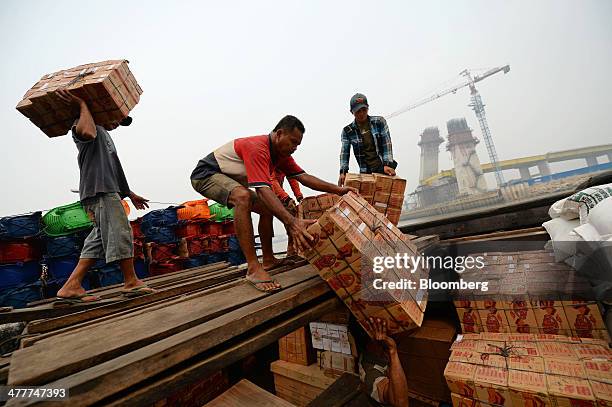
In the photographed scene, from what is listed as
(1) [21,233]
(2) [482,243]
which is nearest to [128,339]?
(2) [482,243]

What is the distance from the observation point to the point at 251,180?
2.37 meters

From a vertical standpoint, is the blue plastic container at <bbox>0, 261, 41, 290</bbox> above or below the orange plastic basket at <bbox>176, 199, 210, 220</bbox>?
below

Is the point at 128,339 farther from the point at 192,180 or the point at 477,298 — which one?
the point at 477,298

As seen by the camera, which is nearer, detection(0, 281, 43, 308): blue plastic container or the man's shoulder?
the man's shoulder

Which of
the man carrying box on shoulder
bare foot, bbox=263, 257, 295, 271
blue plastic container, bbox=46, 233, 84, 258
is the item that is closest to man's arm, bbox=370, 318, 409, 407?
bare foot, bbox=263, 257, 295, 271

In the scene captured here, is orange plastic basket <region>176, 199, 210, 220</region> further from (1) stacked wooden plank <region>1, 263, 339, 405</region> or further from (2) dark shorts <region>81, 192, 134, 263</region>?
(1) stacked wooden plank <region>1, 263, 339, 405</region>

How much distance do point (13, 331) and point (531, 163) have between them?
5411 cm

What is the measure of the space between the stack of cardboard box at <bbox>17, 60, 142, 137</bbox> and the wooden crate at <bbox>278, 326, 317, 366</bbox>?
3.45 m

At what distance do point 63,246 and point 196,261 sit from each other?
333cm

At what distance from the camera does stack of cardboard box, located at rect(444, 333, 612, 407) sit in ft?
5.52

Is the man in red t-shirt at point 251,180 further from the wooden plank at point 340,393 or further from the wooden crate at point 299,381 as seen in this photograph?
the wooden crate at point 299,381

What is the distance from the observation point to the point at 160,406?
8.87 feet

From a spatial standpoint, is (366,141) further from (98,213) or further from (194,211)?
(194,211)

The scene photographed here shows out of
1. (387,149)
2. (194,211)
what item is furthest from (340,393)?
(194,211)
